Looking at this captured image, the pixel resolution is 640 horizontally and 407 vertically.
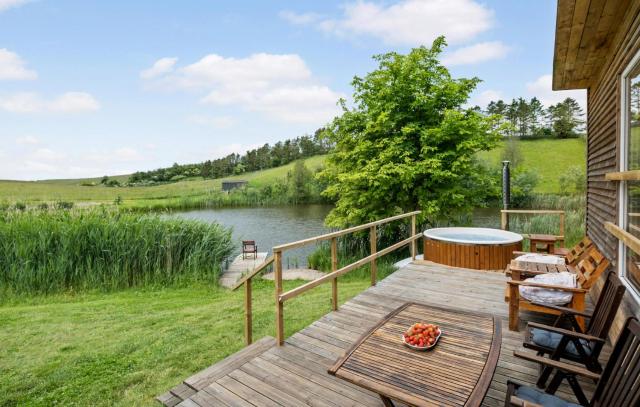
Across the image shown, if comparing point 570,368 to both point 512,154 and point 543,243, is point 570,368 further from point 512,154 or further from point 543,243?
point 512,154

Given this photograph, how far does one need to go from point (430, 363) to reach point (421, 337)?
0.23 m

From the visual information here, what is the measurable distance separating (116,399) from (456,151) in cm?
978

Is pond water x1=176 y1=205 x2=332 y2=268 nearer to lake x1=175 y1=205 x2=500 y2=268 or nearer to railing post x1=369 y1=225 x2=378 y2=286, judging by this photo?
lake x1=175 y1=205 x2=500 y2=268

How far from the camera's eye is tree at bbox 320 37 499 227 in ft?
31.9

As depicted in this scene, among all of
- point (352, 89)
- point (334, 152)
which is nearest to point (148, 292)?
point (334, 152)

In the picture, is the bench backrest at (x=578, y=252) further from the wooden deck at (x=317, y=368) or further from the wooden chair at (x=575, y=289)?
the wooden deck at (x=317, y=368)

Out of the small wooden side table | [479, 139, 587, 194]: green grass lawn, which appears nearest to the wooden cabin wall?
the small wooden side table

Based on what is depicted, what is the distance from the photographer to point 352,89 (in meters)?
11.6

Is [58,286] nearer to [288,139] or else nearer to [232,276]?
[232,276]

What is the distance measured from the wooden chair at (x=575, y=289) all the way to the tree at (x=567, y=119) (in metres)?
41.0

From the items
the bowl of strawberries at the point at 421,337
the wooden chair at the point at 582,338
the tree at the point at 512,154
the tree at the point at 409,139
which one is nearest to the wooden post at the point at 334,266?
the bowl of strawberries at the point at 421,337

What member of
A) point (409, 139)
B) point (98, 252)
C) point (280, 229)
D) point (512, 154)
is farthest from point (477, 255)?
point (512, 154)

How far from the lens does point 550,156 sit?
3238 cm

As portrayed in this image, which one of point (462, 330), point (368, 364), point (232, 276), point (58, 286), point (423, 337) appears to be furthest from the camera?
point (232, 276)
